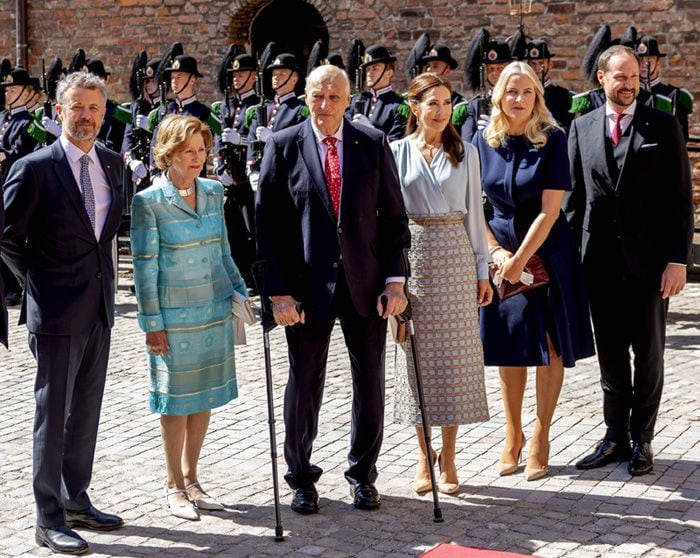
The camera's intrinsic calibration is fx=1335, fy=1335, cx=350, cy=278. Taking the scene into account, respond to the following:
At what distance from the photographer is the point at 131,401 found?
7777mm

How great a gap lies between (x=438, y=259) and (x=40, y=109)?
322 inches

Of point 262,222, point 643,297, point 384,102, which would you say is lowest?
point 643,297

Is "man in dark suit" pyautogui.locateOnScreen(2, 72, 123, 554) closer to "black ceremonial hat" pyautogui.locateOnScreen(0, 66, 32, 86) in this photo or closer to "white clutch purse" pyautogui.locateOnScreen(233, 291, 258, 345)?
"white clutch purse" pyautogui.locateOnScreen(233, 291, 258, 345)

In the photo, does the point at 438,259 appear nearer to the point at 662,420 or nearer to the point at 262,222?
the point at 262,222

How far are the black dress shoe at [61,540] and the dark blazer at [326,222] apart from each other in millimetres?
1234

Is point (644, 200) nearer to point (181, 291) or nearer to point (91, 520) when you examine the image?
point (181, 291)

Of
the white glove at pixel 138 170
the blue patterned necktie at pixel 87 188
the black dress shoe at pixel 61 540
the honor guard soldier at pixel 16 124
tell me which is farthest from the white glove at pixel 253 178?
the black dress shoe at pixel 61 540

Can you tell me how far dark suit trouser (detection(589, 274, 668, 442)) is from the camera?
20.1ft

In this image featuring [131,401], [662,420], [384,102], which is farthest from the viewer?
[384,102]

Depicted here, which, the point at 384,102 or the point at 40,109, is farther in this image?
the point at 40,109

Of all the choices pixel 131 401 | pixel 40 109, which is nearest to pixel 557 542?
pixel 131 401

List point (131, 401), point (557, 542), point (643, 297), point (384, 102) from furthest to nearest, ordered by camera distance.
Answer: point (384, 102) < point (131, 401) < point (643, 297) < point (557, 542)

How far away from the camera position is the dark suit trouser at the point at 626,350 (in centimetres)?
613

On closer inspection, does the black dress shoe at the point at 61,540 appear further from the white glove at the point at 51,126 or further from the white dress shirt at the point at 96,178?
the white glove at the point at 51,126
